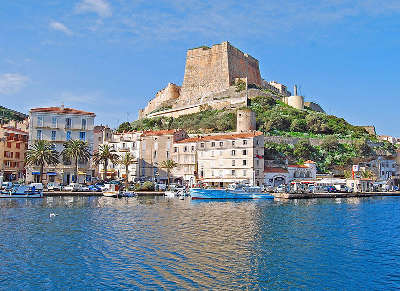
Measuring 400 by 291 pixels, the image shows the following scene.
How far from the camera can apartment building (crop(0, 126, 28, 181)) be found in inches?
2704

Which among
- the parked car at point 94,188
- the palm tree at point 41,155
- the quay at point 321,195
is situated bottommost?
the quay at point 321,195

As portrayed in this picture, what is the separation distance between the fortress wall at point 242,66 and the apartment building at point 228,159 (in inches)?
1548

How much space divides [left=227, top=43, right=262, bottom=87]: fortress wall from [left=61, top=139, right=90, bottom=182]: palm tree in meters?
53.2

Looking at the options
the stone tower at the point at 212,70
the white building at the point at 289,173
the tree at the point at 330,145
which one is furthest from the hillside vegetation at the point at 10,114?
the tree at the point at 330,145

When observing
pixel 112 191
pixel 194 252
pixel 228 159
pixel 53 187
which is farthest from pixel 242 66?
pixel 194 252

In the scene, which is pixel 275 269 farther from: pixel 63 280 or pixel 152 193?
pixel 152 193

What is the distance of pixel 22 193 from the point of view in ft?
169

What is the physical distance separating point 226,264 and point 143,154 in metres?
57.0

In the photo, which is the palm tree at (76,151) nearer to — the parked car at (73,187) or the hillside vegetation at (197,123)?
the parked car at (73,187)

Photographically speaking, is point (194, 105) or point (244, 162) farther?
point (194, 105)

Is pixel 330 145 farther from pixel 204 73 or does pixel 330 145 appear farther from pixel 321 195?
pixel 204 73

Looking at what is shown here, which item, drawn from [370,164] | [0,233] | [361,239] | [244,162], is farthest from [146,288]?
[370,164]

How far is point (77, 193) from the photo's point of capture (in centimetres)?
5597

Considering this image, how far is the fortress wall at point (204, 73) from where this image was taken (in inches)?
4154
